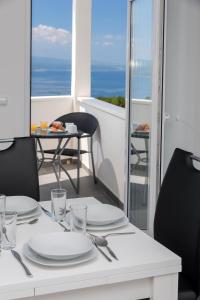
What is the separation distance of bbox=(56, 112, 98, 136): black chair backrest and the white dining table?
4008 mm

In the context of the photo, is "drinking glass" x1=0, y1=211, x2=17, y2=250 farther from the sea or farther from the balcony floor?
the sea

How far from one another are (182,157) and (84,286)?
2.95 ft

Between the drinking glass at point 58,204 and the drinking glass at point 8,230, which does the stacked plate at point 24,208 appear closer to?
the drinking glass at point 58,204

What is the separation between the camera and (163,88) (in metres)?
3.71

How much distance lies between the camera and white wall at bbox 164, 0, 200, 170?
12.2ft

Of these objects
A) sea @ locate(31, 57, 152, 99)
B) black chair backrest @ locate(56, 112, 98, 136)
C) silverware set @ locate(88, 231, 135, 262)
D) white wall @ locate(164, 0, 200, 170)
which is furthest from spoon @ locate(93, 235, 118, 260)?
sea @ locate(31, 57, 152, 99)

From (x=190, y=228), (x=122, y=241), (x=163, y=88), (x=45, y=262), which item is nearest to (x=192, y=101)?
(x=163, y=88)

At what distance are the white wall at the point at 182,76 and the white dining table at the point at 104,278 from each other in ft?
7.03

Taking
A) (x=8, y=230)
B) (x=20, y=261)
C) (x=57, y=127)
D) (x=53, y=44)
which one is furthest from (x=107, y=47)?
(x=20, y=261)

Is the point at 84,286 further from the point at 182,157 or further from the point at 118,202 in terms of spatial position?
the point at 118,202

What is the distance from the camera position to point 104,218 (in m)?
1.95

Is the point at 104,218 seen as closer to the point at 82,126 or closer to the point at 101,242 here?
the point at 101,242

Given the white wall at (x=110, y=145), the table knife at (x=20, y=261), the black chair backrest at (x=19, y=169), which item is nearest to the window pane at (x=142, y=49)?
the white wall at (x=110, y=145)

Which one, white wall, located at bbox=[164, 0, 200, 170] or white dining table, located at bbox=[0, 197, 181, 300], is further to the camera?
white wall, located at bbox=[164, 0, 200, 170]
